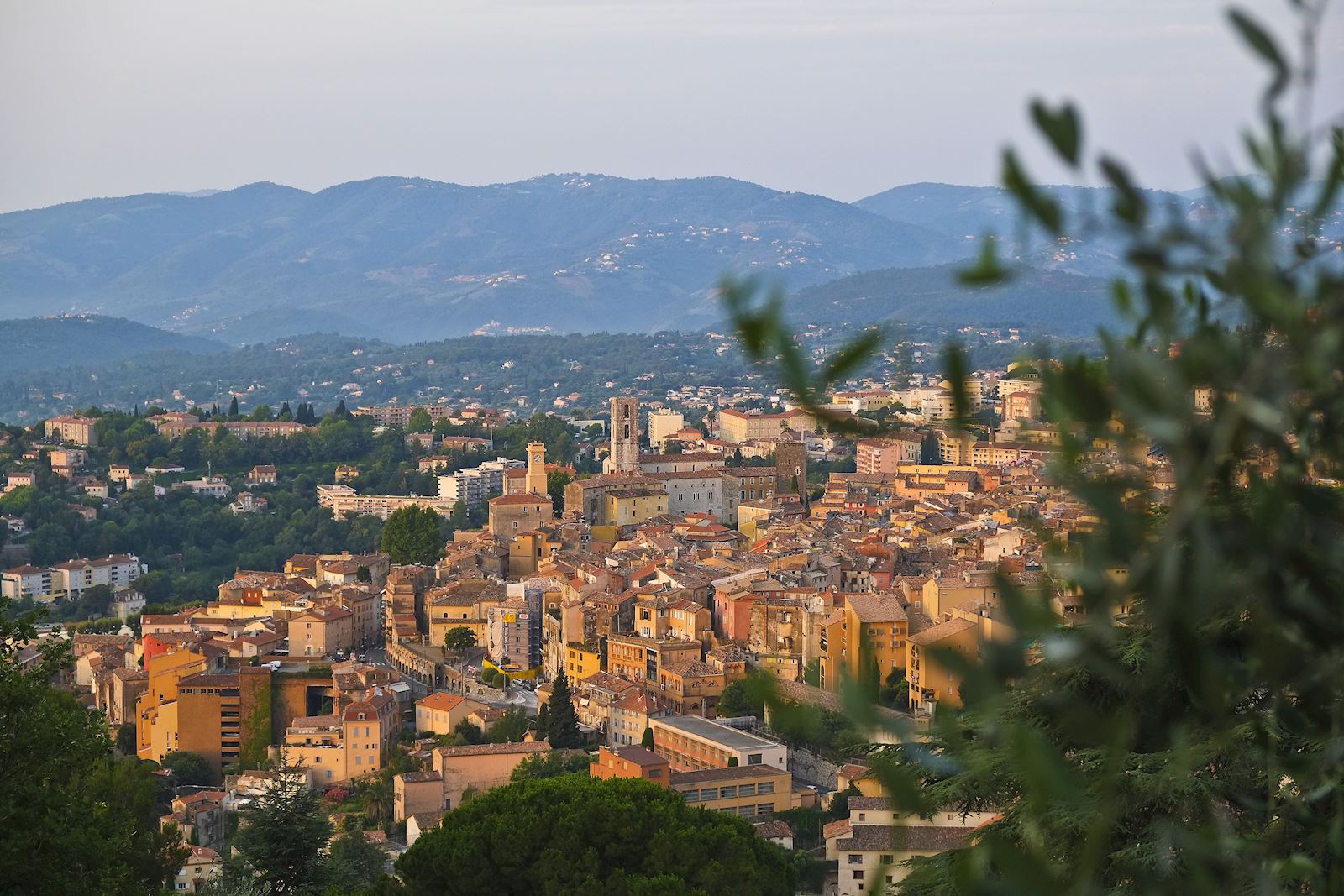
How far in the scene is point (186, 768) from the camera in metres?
17.4

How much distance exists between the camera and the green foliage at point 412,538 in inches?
1037

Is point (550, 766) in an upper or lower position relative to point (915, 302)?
lower

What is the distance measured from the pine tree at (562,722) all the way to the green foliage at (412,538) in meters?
10.3

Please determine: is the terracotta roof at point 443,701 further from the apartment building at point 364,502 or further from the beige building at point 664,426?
the beige building at point 664,426

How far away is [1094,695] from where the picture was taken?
412 centimetres

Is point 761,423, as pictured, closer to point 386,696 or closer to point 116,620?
point 116,620

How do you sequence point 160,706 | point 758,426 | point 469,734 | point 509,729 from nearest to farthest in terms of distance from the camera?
point 509,729
point 469,734
point 160,706
point 758,426

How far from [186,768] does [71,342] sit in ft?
282

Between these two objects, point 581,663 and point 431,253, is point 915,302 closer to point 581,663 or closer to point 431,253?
point 581,663

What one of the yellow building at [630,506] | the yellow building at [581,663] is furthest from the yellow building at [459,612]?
the yellow building at [630,506]

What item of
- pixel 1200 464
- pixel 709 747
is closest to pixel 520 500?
pixel 709 747

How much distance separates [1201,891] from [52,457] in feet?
129

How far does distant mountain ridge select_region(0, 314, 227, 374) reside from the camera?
9381 cm

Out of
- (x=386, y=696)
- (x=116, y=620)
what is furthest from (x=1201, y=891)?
(x=116, y=620)
